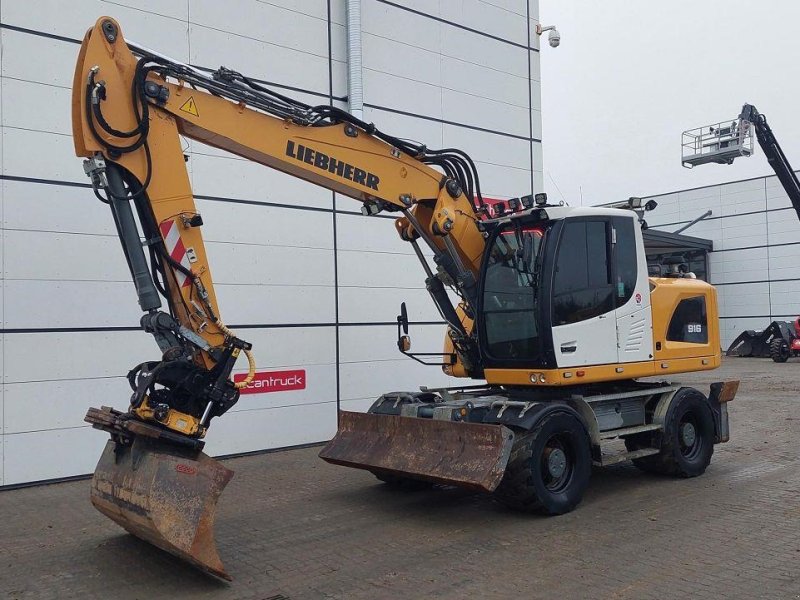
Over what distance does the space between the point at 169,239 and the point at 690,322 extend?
19.0 ft

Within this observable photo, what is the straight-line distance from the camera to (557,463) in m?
6.94

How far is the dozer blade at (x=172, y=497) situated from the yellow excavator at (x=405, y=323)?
0.5 inches

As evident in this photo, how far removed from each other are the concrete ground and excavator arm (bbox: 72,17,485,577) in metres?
0.57

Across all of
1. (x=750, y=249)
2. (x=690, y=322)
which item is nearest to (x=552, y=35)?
(x=690, y=322)

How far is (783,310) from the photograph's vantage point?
32.8 metres

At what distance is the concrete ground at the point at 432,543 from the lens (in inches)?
201

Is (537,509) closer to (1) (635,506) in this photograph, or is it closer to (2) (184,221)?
(1) (635,506)

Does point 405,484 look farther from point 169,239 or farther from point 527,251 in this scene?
point 169,239

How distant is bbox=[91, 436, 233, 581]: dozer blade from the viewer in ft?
16.5

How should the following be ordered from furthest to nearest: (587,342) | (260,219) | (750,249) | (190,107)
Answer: (750,249)
(260,219)
(587,342)
(190,107)

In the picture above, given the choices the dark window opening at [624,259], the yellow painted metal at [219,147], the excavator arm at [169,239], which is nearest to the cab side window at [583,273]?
the dark window opening at [624,259]

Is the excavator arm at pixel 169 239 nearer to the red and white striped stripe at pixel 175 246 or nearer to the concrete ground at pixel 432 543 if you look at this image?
the red and white striped stripe at pixel 175 246

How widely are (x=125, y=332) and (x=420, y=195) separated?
13.7 feet

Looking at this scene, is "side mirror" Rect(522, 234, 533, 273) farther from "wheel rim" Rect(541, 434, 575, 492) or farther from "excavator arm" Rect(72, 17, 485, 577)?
"excavator arm" Rect(72, 17, 485, 577)
